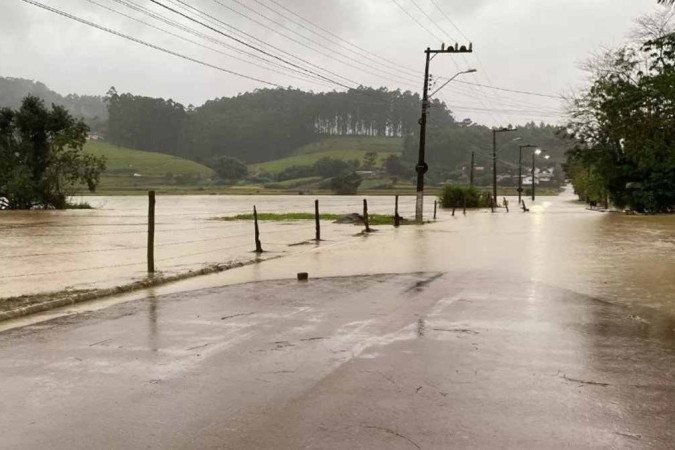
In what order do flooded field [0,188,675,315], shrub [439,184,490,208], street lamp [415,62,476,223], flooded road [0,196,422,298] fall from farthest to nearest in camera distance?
shrub [439,184,490,208] < street lamp [415,62,476,223] < flooded road [0,196,422,298] < flooded field [0,188,675,315]

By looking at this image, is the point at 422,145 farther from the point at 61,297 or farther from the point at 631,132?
the point at 61,297

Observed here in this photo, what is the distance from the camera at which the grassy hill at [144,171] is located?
156875 mm

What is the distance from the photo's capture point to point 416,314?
9.40 m

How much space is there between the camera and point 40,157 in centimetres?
4834

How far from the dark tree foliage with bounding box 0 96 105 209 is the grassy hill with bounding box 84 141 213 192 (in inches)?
3852

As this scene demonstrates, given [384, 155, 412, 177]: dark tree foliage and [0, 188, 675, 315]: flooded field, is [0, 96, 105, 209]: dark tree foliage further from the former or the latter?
[384, 155, 412, 177]: dark tree foliage

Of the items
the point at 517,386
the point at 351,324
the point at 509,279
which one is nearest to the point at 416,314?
the point at 351,324

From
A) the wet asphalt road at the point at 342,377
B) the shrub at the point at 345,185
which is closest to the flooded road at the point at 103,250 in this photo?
the wet asphalt road at the point at 342,377

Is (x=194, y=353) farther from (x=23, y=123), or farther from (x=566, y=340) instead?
(x=23, y=123)

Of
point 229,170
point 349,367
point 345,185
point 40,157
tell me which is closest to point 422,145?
point 40,157

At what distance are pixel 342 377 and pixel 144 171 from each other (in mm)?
172360

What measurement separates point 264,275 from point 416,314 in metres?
5.54

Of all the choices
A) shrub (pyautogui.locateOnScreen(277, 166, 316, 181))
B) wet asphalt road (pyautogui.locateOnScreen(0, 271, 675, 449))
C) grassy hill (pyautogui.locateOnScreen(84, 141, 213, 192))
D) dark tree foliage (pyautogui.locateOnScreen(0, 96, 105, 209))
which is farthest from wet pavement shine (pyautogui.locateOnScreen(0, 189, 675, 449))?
shrub (pyautogui.locateOnScreen(277, 166, 316, 181))

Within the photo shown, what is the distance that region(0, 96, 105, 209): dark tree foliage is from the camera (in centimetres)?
4675
